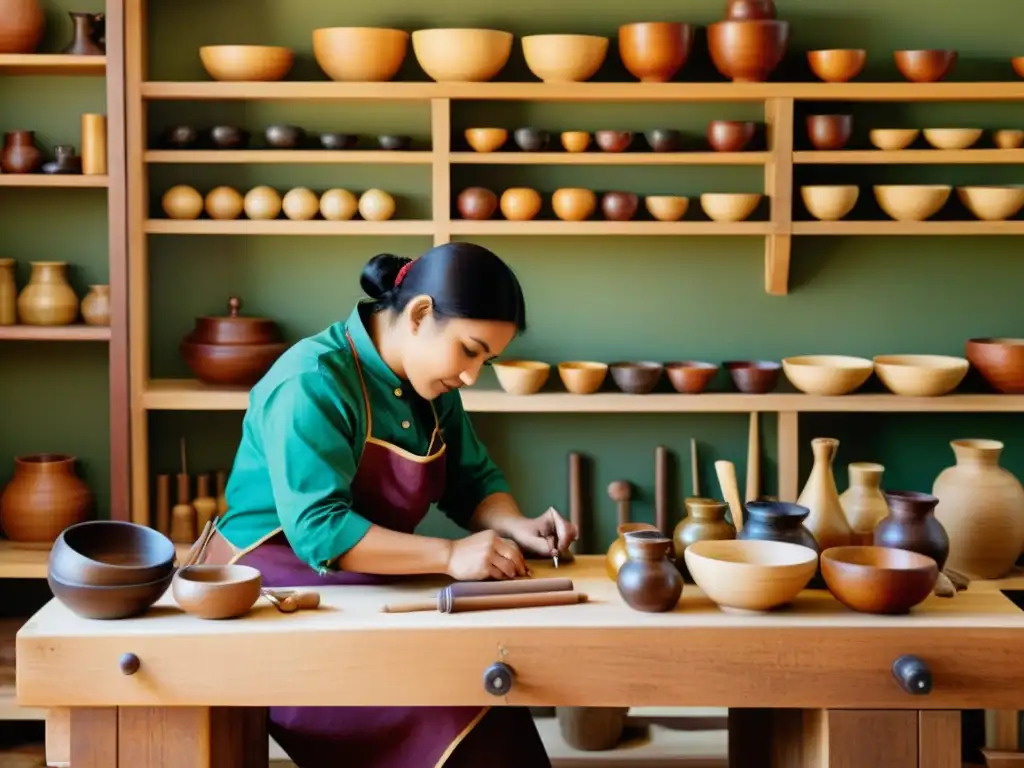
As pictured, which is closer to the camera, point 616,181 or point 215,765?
point 215,765

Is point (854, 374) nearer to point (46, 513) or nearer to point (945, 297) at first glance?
point (945, 297)

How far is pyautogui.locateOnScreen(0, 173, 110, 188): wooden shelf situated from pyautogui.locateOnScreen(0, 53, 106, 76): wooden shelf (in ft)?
1.13

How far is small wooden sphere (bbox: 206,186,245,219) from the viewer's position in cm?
419

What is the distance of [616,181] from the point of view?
445 cm

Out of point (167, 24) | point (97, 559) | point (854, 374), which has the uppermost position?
point (167, 24)

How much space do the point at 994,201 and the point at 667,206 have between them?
105cm

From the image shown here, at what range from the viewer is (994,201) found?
4176mm

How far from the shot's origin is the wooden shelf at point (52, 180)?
4078 millimetres

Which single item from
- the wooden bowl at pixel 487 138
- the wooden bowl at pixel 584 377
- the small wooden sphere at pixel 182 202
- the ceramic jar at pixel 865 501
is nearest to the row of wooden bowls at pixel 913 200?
the wooden bowl at pixel 584 377

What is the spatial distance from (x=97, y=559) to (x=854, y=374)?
2575 millimetres

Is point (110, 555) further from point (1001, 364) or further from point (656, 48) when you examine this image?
point (1001, 364)

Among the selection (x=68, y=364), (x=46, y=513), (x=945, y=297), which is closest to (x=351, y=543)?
(x=46, y=513)

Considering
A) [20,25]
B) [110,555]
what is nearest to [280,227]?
[20,25]

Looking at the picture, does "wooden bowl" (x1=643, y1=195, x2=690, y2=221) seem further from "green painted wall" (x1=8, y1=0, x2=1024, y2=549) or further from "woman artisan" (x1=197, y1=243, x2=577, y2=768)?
"woman artisan" (x1=197, y1=243, x2=577, y2=768)
